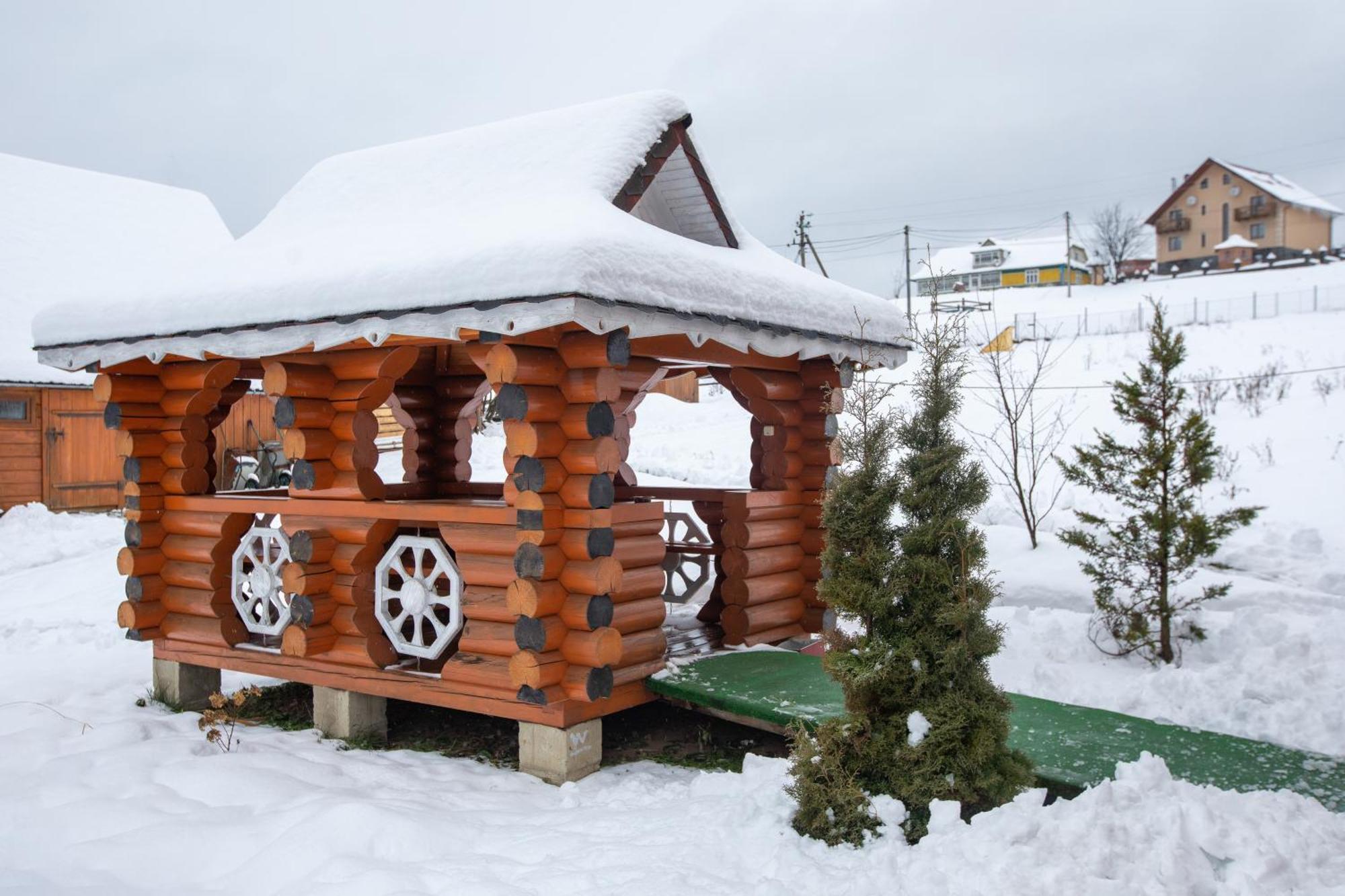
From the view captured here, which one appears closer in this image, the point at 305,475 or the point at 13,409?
the point at 305,475

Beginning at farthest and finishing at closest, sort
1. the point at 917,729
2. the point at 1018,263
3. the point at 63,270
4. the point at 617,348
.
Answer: the point at 1018,263 → the point at 63,270 → the point at 617,348 → the point at 917,729

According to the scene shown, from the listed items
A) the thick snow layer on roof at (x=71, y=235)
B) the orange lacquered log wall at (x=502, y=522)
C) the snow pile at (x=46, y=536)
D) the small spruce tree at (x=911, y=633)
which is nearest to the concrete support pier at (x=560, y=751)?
the orange lacquered log wall at (x=502, y=522)

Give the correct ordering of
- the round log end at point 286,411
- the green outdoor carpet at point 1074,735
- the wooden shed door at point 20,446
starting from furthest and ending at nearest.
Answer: the wooden shed door at point 20,446 < the round log end at point 286,411 < the green outdoor carpet at point 1074,735

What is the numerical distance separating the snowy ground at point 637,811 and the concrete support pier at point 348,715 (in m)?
0.18

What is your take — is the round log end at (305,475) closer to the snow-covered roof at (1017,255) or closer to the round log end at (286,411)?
the round log end at (286,411)

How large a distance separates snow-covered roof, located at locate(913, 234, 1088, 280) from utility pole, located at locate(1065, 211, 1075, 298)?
103cm

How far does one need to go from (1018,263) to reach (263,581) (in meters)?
67.2

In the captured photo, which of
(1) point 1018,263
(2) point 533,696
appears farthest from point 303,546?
(1) point 1018,263

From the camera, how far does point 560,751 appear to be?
6.00m

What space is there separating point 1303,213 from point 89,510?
202 ft

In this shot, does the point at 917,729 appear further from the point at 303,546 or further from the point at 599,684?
the point at 303,546

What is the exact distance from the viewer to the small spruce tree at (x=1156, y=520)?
24.0 feet

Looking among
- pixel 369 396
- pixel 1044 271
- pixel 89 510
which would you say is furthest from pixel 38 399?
pixel 1044 271

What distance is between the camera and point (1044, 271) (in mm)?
66125
